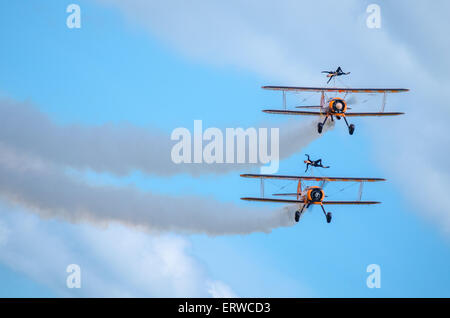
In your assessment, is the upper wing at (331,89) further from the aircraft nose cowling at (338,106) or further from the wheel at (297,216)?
the wheel at (297,216)

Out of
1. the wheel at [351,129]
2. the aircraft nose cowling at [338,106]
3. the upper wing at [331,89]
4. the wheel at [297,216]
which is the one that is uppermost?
the upper wing at [331,89]

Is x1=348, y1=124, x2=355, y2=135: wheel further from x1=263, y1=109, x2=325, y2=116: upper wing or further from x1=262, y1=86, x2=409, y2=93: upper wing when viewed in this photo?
x1=262, y1=86, x2=409, y2=93: upper wing

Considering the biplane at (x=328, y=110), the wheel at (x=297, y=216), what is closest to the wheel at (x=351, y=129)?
the biplane at (x=328, y=110)

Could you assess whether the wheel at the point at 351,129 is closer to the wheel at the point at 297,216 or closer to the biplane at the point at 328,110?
the biplane at the point at 328,110

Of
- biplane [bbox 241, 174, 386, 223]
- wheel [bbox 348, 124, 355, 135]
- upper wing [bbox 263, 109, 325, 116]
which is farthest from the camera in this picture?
wheel [bbox 348, 124, 355, 135]

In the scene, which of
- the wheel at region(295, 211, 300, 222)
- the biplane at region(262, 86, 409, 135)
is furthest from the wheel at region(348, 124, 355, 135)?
the wheel at region(295, 211, 300, 222)

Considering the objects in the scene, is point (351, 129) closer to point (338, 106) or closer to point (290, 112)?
point (338, 106)

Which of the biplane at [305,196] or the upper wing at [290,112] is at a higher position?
the upper wing at [290,112]

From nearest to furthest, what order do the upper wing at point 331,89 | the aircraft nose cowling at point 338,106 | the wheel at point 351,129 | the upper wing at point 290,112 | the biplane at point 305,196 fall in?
the biplane at point 305,196 → the aircraft nose cowling at point 338,106 → the upper wing at point 290,112 → the wheel at point 351,129 → the upper wing at point 331,89

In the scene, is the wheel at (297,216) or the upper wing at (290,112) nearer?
the wheel at (297,216)

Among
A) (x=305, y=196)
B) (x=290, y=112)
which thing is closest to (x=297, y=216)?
(x=305, y=196)

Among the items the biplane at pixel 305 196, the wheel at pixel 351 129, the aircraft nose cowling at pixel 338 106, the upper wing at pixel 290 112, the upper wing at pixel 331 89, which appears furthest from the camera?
the upper wing at pixel 331 89
